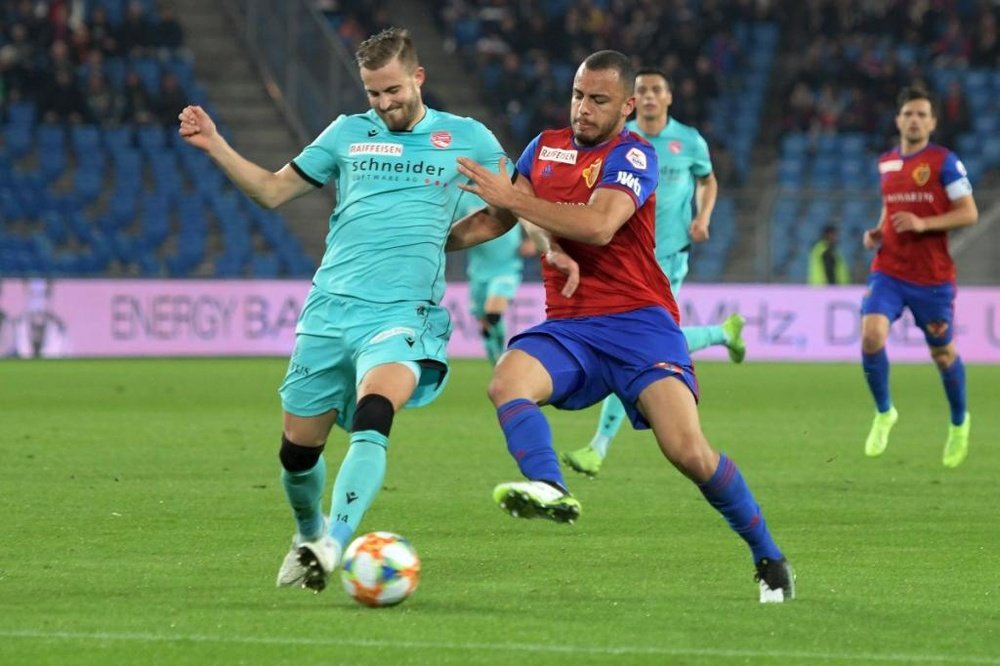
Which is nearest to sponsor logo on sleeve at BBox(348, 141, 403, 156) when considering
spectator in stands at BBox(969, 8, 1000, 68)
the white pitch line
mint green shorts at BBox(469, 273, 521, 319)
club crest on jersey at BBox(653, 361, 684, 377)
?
club crest on jersey at BBox(653, 361, 684, 377)

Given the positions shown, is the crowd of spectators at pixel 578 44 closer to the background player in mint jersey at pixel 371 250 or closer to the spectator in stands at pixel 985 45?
the spectator in stands at pixel 985 45

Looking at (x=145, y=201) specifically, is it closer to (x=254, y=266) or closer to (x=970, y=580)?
(x=254, y=266)

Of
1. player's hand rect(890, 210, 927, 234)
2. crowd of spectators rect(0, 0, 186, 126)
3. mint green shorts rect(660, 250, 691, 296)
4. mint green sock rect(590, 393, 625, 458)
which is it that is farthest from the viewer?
crowd of spectators rect(0, 0, 186, 126)

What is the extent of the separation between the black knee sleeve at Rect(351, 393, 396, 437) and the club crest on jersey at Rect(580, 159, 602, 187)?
3.54 feet

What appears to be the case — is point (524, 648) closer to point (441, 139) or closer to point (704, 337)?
point (441, 139)

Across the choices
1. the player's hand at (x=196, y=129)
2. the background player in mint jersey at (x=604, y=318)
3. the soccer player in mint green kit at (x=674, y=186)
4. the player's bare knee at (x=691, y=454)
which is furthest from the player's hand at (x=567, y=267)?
the soccer player in mint green kit at (x=674, y=186)

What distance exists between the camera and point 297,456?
22.0 ft

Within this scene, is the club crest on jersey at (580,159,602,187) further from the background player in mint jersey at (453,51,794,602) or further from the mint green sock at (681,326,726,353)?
the mint green sock at (681,326,726,353)

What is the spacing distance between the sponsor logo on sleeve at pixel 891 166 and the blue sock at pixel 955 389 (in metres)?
1.29

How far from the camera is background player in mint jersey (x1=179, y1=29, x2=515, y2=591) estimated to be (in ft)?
21.6

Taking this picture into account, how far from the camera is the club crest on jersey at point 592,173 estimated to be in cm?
657

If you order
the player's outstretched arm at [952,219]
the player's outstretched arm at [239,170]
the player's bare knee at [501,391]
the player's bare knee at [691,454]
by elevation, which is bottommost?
the player's outstretched arm at [952,219]

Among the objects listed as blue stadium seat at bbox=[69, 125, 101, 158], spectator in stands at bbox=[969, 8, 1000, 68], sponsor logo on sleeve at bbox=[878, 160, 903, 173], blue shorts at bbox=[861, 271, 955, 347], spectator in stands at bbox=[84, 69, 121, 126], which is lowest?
blue stadium seat at bbox=[69, 125, 101, 158]

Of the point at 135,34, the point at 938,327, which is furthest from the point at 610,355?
the point at 135,34
